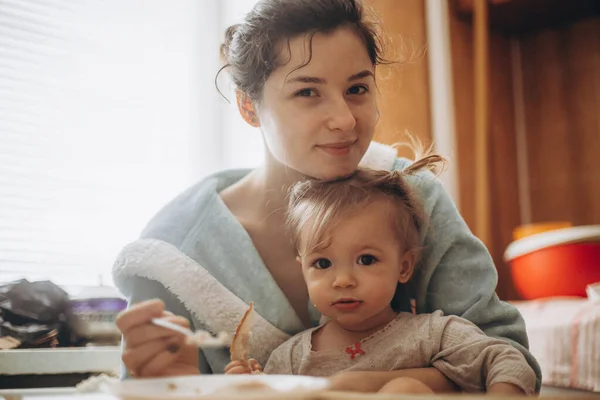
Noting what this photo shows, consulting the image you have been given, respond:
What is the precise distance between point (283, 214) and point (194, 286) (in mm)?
197

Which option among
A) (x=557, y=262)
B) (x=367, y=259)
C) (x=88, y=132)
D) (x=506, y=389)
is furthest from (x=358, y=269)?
(x=88, y=132)

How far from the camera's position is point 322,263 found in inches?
37.7

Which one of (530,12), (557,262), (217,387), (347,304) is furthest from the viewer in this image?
(530,12)

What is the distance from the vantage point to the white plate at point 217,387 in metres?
0.54

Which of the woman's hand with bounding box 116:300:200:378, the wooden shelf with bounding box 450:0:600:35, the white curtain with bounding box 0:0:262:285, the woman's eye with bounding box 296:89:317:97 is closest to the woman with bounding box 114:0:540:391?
the woman's eye with bounding box 296:89:317:97

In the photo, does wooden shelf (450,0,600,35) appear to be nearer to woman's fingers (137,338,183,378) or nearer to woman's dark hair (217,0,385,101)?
woman's dark hair (217,0,385,101)

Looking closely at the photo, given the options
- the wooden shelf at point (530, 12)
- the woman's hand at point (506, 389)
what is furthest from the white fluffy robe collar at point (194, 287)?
the wooden shelf at point (530, 12)

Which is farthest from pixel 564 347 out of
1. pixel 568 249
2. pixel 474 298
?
pixel 474 298

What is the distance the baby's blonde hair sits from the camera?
3.12 ft

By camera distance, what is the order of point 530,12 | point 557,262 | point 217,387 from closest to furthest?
point 217,387
point 557,262
point 530,12

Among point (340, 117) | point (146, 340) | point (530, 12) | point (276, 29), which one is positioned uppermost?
point (530, 12)

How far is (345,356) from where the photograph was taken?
0.93m

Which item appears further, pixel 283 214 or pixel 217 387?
pixel 283 214

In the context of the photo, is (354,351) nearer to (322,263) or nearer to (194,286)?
(322,263)
